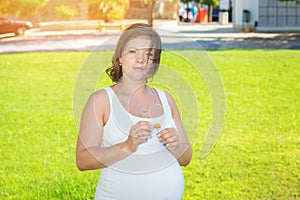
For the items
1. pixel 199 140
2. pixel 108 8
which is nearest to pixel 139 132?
pixel 199 140

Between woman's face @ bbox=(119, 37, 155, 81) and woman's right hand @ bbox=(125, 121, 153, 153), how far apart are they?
0.20 metres

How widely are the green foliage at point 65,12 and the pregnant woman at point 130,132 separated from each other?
31.5m

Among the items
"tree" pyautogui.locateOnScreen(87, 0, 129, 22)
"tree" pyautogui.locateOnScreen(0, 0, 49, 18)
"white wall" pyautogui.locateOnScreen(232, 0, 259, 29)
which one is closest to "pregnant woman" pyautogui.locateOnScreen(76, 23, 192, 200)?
"white wall" pyautogui.locateOnScreen(232, 0, 259, 29)

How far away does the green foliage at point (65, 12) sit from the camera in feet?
108

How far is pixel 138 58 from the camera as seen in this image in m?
1.87

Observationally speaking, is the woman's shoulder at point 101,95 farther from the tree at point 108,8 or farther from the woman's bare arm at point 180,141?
the tree at point 108,8

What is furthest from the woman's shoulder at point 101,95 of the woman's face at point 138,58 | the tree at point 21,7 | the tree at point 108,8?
the tree at point 108,8

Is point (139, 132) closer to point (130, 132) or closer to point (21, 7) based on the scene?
point (130, 132)

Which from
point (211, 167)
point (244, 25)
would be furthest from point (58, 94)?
point (244, 25)

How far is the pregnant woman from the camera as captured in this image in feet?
6.14

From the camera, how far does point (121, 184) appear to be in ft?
6.53

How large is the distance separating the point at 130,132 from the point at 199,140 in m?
3.83

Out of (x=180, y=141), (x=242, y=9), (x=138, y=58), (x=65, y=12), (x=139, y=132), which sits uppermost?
(x=138, y=58)

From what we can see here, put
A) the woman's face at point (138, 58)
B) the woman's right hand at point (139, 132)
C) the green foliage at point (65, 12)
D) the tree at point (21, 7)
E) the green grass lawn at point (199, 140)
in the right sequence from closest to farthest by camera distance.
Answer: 1. the woman's right hand at point (139, 132)
2. the woman's face at point (138, 58)
3. the green grass lawn at point (199, 140)
4. the tree at point (21, 7)
5. the green foliage at point (65, 12)
